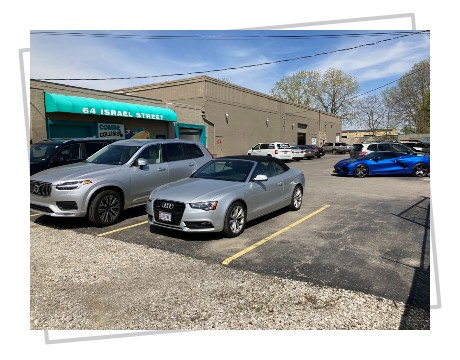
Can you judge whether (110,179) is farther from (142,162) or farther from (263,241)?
(263,241)

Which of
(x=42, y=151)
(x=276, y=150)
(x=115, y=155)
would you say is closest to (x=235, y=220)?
(x=115, y=155)

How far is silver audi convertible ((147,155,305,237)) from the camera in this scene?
522 centimetres

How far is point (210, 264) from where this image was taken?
14.4ft

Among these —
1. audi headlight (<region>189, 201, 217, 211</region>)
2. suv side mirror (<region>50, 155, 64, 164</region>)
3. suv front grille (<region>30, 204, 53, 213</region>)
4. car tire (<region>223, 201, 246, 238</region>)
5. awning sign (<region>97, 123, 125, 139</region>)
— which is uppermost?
awning sign (<region>97, 123, 125, 139</region>)

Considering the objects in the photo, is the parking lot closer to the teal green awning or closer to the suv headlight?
the suv headlight

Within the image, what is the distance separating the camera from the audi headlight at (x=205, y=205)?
519 cm

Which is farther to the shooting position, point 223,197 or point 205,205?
point 223,197

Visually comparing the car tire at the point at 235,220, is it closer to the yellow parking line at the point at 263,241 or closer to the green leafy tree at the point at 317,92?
the yellow parking line at the point at 263,241

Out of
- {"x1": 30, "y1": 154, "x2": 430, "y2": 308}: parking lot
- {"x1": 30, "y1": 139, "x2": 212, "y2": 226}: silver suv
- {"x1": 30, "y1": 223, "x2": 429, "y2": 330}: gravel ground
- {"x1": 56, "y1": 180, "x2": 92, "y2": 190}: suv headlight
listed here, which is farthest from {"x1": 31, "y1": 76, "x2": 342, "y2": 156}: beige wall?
{"x1": 30, "y1": 223, "x2": 429, "y2": 330}: gravel ground

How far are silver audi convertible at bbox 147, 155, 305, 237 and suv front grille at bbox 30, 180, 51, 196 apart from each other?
1.94 meters

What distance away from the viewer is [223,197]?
535 centimetres

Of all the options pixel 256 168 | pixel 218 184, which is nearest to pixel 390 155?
pixel 256 168

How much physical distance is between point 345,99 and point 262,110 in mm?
26974

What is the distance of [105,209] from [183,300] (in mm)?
3634
